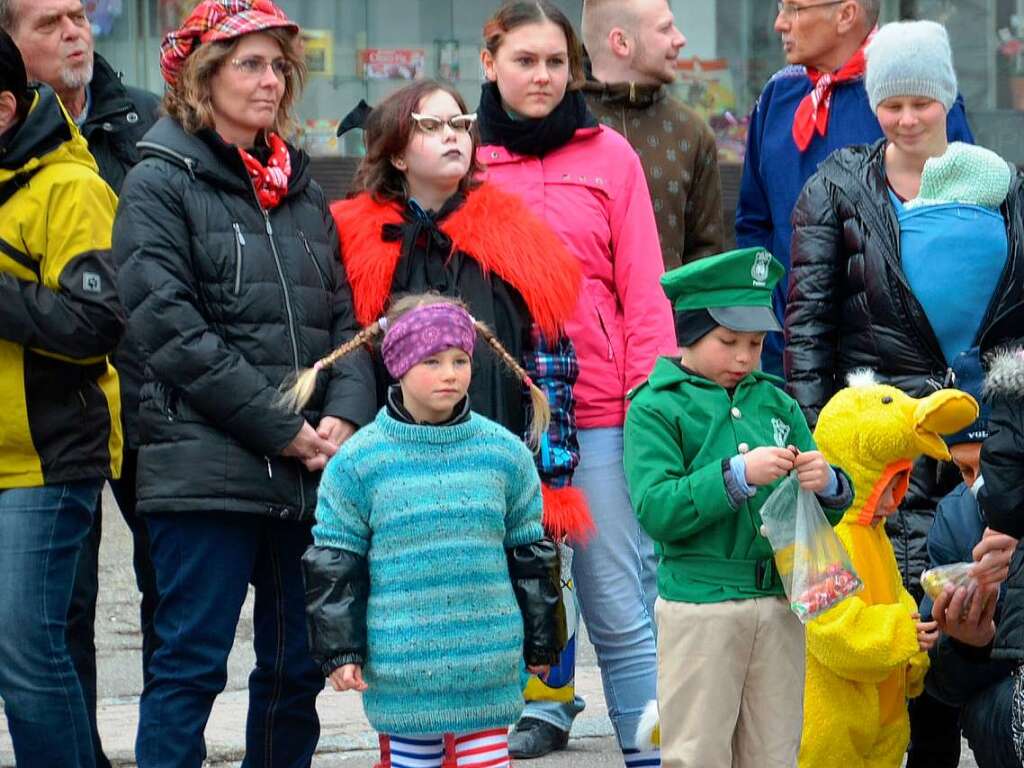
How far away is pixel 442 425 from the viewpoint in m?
4.90

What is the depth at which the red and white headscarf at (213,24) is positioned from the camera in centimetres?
538

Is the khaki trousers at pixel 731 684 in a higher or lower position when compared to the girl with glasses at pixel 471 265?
lower

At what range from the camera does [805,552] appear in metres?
4.89

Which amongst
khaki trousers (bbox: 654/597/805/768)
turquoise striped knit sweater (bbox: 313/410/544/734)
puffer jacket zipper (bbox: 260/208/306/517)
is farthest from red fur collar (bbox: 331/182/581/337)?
khaki trousers (bbox: 654/597/805/768)

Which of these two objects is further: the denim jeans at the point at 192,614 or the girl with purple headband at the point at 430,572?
the denim jeans at the point at 192,614

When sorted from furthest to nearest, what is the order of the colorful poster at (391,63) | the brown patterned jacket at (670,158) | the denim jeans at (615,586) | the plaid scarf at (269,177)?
the colorful poster at (391,63)
the brown patterned jacket at (670,158)
the denim jeans at (615,586)
the plaid scarf at (269,177)

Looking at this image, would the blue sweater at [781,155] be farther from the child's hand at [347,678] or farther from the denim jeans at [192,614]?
the child's hand at [347,678]

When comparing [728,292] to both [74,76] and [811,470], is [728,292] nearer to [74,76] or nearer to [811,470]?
[811,470]

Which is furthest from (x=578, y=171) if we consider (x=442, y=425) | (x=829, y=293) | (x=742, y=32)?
(x=742, y=32)

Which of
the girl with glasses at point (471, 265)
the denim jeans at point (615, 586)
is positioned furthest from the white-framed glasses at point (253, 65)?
the denim jeans at point (615, 586)

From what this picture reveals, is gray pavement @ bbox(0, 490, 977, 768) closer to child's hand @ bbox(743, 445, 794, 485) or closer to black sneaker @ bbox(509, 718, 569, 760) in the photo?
black sneaker @ bbox(509, 718, 569, 760)

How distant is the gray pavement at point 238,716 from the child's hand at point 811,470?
68.9 inches

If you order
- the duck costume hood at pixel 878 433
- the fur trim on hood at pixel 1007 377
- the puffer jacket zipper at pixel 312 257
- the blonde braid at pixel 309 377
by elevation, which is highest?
the puffer jacket zipper at pixel 312 257

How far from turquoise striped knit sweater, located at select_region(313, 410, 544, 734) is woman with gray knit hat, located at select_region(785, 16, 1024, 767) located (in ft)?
4.68
